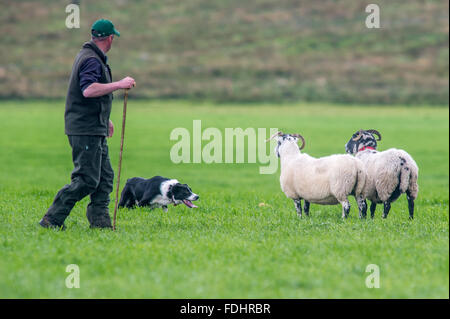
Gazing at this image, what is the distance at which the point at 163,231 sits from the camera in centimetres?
998

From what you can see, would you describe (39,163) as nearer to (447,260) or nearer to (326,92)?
(447,260)

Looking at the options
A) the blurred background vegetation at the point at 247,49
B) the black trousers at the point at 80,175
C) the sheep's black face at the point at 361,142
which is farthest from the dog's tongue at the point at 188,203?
the blurred background vegetation at the point at 247,49

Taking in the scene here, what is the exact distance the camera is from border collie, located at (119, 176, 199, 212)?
12.4 meters

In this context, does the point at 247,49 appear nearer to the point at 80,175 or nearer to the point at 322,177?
the point at 322,177

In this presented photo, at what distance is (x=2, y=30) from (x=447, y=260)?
3488 inches

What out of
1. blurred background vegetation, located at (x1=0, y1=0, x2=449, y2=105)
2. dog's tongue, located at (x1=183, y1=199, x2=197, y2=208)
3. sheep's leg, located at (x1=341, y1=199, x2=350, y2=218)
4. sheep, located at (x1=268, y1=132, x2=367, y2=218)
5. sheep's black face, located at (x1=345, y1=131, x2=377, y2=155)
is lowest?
dog's tongue, located at (x1=183, y1=199, x2=197, y2=208)

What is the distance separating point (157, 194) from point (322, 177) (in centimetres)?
319

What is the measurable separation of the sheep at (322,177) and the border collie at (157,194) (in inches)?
78.4

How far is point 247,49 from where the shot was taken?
270 feet

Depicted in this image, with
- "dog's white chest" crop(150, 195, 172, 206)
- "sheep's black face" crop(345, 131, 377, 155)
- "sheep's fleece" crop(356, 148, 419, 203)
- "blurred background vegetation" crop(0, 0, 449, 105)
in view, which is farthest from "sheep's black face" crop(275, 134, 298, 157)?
"blurred background vegetation" crop(0, 0, 449, 105)

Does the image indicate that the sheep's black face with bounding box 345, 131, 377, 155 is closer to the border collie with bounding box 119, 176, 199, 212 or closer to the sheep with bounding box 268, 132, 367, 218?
the sheep with bounding box 268, 132, 367, 218

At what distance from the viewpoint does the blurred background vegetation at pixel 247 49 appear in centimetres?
6397

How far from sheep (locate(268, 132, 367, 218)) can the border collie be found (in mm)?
1992
